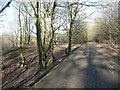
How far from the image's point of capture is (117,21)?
3844 centimetres

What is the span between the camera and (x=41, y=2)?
17.2 m

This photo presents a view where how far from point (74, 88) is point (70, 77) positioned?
7.49 ft

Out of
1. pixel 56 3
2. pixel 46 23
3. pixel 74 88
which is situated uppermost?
pixel 56 3

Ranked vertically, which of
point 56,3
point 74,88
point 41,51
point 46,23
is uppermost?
point 56,3

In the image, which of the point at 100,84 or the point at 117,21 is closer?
the point at 100,84

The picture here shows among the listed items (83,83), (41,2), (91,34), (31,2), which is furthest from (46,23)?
(91,34)

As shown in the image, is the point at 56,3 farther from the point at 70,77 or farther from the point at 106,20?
the point at 106,20

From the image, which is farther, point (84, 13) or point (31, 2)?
point (84, 13)

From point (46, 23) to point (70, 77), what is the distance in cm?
739

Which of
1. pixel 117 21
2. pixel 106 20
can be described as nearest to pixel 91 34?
pixel 106 20

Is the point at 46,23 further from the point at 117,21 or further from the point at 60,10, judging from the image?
the point at 117,21

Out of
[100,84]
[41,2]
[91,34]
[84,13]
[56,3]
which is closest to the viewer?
[100,84]

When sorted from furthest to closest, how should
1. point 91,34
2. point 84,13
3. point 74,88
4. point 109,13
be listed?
point 91,34 → point 109,13 → point 84,13 → point 74,88

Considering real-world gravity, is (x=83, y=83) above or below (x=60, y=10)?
below
